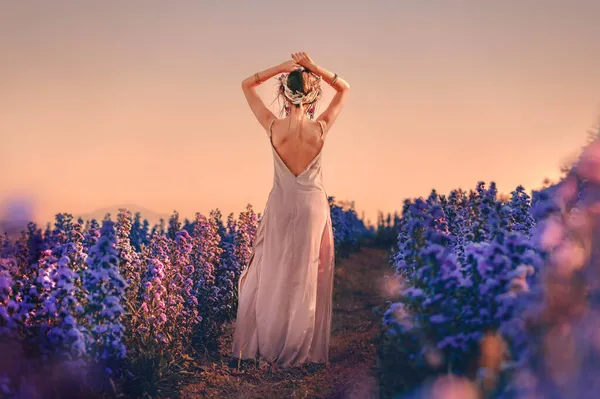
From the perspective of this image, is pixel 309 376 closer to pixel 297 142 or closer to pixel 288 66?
pixel 297 142

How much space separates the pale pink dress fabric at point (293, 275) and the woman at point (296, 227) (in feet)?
0.04

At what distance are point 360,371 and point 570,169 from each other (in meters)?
3.44

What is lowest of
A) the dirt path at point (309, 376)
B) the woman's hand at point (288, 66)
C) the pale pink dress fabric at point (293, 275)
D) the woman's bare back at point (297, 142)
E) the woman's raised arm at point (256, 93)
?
the dirt path at point (309, 376)

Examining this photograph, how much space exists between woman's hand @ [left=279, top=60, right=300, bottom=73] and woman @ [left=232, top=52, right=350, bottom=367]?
0.01 meters

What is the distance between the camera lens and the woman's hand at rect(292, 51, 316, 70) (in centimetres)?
768

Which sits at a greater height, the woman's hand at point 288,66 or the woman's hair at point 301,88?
the woman's hand at point 288,66

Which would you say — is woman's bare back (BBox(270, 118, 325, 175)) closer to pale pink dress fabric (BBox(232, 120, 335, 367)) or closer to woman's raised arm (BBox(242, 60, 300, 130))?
pale pink dress fabric (BBox(232, 120, 335, 367))

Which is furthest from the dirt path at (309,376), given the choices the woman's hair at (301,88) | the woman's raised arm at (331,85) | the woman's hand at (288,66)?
the woman's hand at (288,66)

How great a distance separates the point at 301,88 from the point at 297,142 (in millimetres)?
672

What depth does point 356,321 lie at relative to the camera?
12117 mm

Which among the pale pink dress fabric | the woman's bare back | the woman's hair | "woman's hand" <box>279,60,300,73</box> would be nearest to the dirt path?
the pale pink dress fabric

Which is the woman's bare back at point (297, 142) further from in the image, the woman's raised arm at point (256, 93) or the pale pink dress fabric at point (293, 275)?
the woman's raised arm at point (256, 93)

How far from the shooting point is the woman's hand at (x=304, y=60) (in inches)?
302

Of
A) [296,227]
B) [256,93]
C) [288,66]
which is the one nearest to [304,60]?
[288,66]
